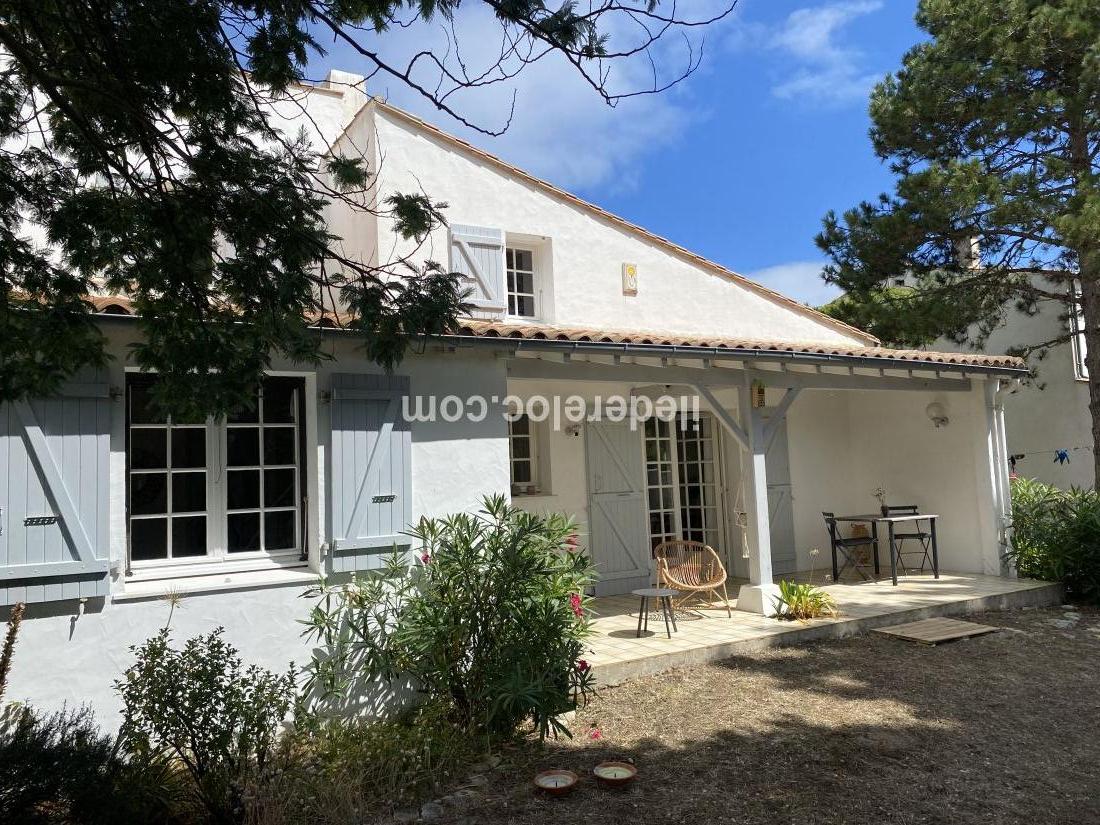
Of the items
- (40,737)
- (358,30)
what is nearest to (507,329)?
(358,30)

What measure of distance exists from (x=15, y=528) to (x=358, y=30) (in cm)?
362

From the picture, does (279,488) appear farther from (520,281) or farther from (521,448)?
(520,281)

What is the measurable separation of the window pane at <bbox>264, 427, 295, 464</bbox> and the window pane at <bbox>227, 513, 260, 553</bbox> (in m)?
0.45

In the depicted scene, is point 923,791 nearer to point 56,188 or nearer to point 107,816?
point 107,816

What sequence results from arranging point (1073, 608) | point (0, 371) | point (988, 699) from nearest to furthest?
point (0, 371) < point (988, 699) < point (1073, 608)

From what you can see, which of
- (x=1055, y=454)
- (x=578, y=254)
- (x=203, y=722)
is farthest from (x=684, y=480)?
(x=1055, y=454)

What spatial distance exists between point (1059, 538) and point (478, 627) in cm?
798

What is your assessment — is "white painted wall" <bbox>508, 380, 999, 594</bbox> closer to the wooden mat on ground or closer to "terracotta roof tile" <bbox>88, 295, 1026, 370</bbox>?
"terracotta roof tile" <bbox>88, 295, 1026, 370</bbox>

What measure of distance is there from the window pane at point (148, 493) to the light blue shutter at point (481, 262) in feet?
14.8

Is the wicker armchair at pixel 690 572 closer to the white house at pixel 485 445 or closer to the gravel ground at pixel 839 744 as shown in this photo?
the white house at pixel 485 445

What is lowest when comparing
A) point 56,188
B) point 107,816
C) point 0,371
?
point 107,816

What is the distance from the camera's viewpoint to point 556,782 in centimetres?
440

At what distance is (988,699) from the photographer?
5887 millimetres

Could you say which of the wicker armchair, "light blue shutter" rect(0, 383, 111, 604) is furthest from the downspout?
"light blue shutter" rect(0, 383, 111, 604)
